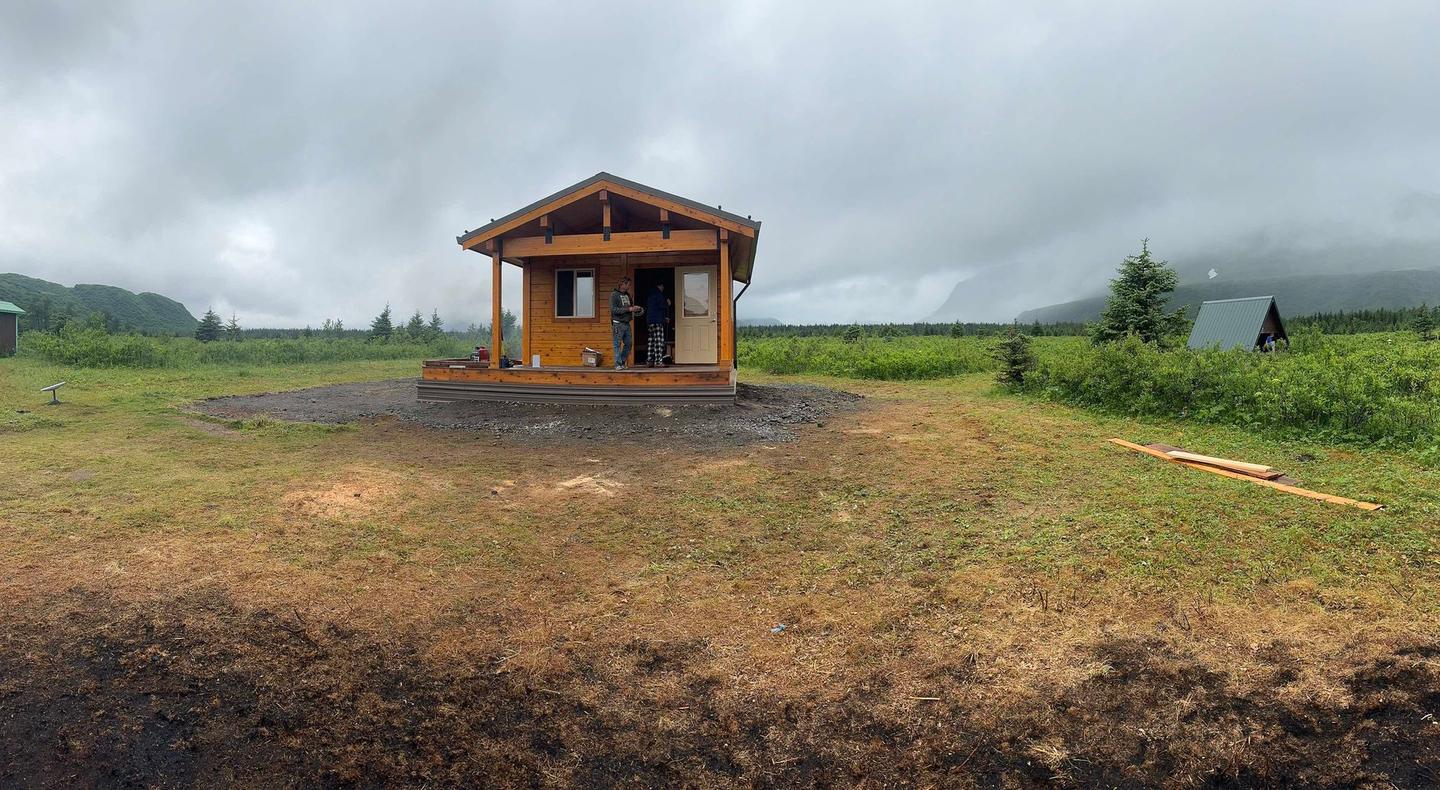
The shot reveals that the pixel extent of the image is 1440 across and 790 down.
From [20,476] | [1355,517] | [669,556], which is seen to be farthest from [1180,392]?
[20,476]

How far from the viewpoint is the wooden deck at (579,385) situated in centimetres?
1191

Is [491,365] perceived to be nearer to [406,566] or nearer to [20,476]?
Result: [20,476]

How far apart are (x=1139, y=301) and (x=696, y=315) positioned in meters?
14.2

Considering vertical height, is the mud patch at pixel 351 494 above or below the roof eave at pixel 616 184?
below

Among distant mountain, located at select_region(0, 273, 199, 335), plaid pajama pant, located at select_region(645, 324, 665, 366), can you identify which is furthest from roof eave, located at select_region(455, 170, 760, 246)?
distant mountain, located at select_region(0, 273, 199, 335)

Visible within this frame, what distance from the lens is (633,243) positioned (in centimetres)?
1283

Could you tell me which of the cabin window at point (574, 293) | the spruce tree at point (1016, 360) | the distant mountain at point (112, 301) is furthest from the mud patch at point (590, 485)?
the distant mountain at point (112, 301)

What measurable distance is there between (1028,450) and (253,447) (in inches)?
391

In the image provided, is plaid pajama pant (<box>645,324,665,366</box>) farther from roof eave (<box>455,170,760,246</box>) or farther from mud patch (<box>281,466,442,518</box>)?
mud patch (<box>281,466,442,518</box>)

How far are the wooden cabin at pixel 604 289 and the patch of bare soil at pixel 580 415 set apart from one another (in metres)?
0.42

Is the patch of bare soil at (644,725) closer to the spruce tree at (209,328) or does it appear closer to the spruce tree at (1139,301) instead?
the spruce tree at (1139,301)

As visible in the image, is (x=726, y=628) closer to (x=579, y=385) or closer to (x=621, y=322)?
(x=579, y=385)

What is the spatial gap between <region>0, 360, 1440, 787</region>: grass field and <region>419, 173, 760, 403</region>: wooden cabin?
18.8ft

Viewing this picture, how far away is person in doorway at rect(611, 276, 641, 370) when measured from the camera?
12.9m
